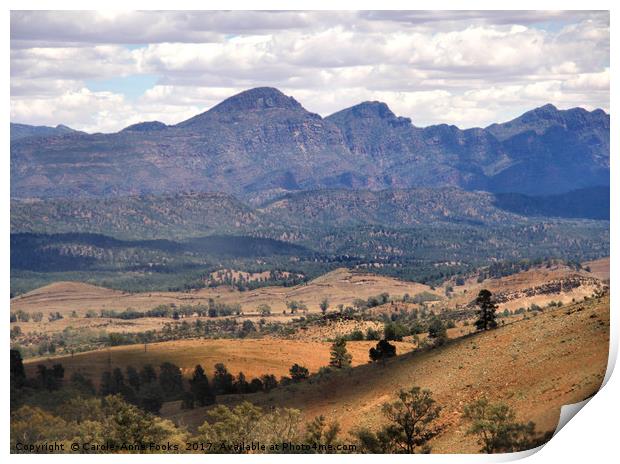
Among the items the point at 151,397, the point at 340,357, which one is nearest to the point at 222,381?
the point at 151,397

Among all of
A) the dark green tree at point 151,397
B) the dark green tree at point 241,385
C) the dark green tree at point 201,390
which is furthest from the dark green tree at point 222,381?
the dark green tree at point 151,397

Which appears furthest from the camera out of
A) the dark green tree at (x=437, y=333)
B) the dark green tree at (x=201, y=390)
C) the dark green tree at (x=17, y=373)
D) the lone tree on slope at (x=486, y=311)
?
the dark green tree at (x=437, y=333)

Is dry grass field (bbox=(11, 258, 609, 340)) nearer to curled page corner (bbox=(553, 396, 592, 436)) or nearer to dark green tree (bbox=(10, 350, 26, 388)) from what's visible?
dark green tree (bbox=(10, 350, 26, 388))

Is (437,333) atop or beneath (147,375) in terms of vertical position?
atop

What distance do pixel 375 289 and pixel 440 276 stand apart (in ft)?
61.2

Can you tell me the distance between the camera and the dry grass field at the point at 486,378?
41531mm

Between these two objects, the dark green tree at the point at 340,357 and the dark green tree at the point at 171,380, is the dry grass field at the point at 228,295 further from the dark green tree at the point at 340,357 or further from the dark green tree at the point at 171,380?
the dark green tree at the point at 171,380

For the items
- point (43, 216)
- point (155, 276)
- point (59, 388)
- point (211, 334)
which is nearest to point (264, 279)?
point (155, 276)

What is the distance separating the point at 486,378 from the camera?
46.5 metres

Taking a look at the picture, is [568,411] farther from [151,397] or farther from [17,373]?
[17,373]

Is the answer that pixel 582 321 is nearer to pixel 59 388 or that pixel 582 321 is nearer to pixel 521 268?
pixel 59 388

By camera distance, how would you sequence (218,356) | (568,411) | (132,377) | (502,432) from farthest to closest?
→ 1. (218,356)
2. (132,377)
3. (568,411)
4. (502,432)

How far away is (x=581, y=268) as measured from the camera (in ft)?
467

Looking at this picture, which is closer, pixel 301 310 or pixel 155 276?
pixel 301 310
